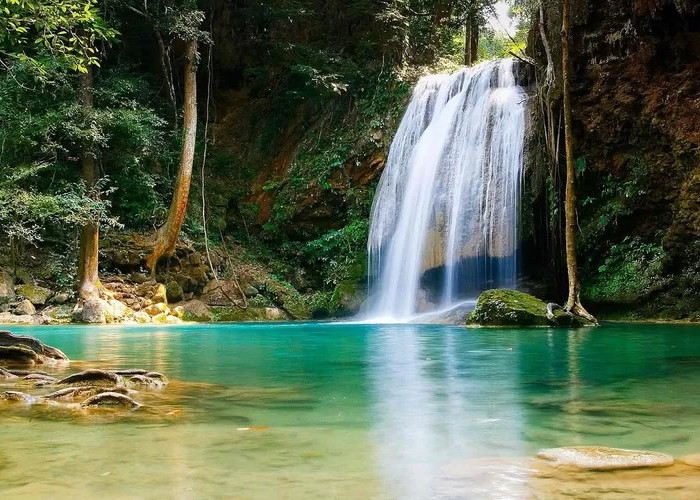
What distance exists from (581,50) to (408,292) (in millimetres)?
6811

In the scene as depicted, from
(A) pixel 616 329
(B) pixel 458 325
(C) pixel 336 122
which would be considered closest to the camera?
(A) pixel 616 329

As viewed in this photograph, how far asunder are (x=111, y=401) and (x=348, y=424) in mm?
1444

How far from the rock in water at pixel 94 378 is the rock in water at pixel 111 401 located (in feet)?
1.94

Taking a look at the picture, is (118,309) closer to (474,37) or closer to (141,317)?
(141,317)

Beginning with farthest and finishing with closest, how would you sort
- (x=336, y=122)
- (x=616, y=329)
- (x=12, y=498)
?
(x=336, y=122) < (x=616, y=329) < (x=12, y=498)

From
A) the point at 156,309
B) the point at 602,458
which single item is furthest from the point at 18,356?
the point at 156,309

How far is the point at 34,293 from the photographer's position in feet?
49.7

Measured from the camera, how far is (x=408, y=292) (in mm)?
A: 15344

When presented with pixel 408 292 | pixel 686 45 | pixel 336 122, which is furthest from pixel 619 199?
pixel 336 122

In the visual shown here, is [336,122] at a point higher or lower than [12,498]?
higher

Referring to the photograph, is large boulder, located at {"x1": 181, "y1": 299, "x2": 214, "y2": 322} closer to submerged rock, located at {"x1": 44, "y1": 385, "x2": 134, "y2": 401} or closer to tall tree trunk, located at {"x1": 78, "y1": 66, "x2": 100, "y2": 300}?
tall tree trunk, located at {"x1": 78, "y1": 66, "x2": 100, "y2": 300}

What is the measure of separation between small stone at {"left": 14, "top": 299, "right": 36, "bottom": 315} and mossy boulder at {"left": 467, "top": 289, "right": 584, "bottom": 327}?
9.88m

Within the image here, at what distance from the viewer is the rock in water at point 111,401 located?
142 inches

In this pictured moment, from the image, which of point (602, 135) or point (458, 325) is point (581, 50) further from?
point (458, 325)
